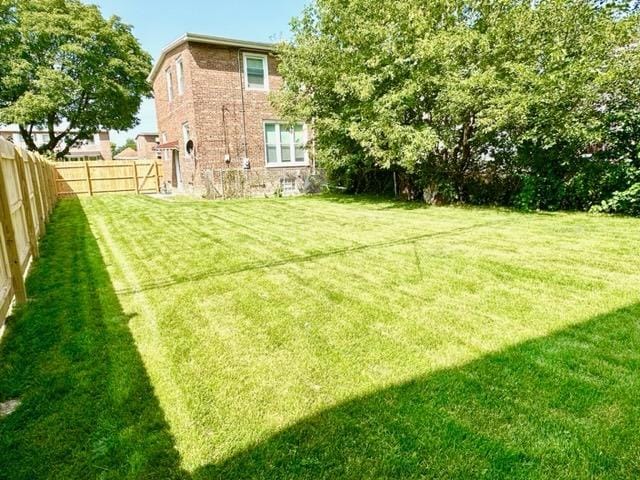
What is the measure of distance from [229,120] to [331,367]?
15.1m

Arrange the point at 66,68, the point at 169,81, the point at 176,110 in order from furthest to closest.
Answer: the point at 66,68 → the point at 169,81 → the point at 176,110

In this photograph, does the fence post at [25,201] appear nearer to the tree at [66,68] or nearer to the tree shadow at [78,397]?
the tree shadow at [78,397]

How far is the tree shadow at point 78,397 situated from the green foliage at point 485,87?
800 centimetres

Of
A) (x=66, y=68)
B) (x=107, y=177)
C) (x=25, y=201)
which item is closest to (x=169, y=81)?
(x=107, y=177)

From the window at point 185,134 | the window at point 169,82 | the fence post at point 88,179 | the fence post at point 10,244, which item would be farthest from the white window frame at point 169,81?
the fence post at point 10,244

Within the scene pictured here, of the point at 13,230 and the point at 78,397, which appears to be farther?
the point at 13,230

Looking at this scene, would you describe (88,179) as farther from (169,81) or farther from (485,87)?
(485,87)

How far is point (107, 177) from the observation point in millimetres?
18906

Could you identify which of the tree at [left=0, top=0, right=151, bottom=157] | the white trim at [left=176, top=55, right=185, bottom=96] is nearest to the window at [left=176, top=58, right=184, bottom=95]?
the white trim at [left=176, top=55, right=185, bottom=96]

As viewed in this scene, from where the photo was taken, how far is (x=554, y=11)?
828 centimetres

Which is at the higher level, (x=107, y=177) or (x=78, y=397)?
(x=107, y=177)

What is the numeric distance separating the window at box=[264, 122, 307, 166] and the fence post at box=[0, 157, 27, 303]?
13.6m

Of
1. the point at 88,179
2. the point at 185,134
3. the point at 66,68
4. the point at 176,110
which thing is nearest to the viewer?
the point at 185,134

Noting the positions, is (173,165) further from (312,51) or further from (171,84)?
(312,51)
